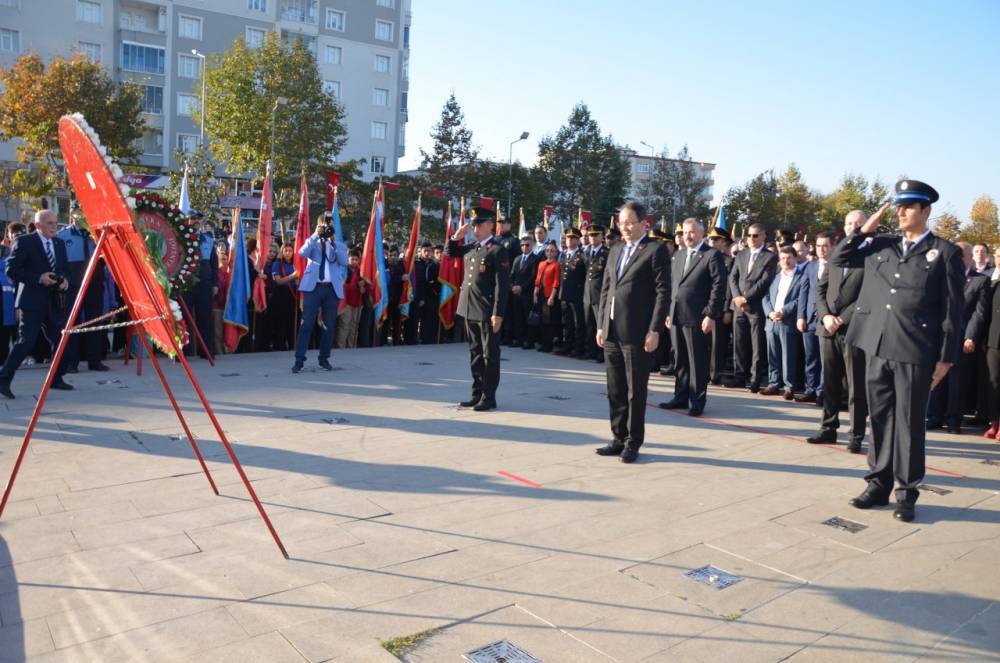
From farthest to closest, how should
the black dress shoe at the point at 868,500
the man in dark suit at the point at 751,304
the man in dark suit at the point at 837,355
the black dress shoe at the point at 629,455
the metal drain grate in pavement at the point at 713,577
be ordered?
the man in dark suit at the point at 751,304 < the man in dark suit at the point at 837,355 < the black dress shoe at the point at 629,455 < the black dress shoe at the point at 868,500 < the metal drain grate in pavement at the point at 713,577

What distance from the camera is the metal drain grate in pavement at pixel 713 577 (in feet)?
12.5

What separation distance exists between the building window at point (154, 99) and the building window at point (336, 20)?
13.9 metres


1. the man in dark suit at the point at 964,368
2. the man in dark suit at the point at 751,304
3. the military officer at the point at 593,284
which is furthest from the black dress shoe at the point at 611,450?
the military officer at the point at 593,284

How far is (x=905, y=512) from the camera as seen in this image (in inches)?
194

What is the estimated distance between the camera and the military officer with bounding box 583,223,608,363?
1190 cm

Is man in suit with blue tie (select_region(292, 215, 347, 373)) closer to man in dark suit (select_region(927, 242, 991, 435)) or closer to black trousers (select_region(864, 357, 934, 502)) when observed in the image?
black trousers (select_region(864, 357, 934, 502))

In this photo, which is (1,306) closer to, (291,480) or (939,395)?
(291,480)

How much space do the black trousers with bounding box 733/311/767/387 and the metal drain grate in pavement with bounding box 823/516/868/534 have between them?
5.23 m

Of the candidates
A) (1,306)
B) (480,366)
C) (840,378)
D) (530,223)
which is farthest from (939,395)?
(530,223)

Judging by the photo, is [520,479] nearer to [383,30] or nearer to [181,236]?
[181,236]

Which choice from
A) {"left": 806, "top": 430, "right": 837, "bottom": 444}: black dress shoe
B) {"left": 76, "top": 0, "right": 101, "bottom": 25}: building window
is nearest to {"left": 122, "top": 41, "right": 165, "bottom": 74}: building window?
{"left": 76, "top": 0, "right": 101, "bottom": 25}: building window

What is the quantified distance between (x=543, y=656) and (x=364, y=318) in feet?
36.1

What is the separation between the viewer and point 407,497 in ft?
16.5

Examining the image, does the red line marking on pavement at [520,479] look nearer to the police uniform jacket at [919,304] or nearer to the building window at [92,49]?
the police uniform jacket at [919,304]
